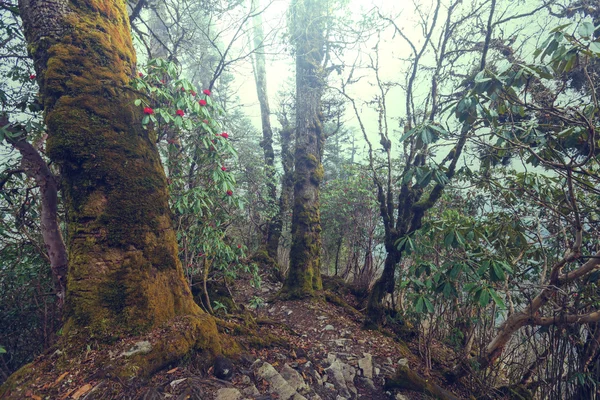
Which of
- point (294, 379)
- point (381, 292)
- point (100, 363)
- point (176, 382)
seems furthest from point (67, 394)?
point (381, 292)

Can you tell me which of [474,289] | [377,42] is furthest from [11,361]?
[377,42]

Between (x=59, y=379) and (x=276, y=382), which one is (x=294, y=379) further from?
(x=59, y=379)

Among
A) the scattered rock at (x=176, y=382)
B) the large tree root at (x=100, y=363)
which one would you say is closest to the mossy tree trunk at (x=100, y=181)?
the large tree root at (x=100, y=363)

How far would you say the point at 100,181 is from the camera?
212 cm

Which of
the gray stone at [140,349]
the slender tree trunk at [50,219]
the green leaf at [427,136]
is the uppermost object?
the green leaf at [427,136]

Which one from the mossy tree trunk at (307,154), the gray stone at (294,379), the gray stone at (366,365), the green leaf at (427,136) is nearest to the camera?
the green leaf at (427,136)

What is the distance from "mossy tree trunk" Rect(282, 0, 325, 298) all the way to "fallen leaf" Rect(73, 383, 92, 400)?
11.6 ft

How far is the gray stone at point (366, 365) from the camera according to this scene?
115 inches

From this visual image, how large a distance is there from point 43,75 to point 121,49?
0.64 m

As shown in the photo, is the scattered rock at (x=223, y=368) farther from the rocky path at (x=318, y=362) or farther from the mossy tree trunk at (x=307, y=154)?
the mossy tree trunk at (x=307, y=154)

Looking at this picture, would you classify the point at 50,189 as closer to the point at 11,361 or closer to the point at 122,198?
the point at 122,198

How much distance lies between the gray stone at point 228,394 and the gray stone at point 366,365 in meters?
1.56

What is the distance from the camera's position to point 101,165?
212 centimetres

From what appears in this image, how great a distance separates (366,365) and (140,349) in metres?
2.28
